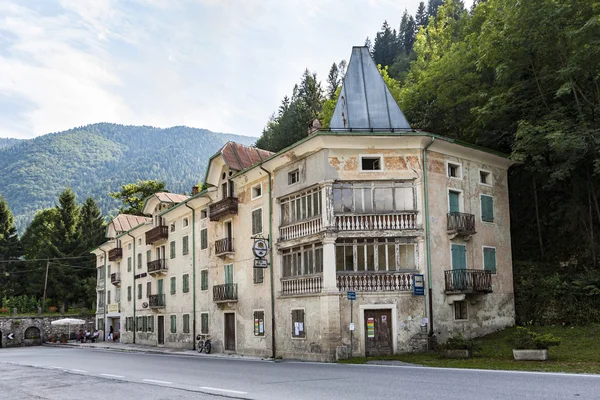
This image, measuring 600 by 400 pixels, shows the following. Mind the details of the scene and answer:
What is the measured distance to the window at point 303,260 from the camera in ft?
94.0

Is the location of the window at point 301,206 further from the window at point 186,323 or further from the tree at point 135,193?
the tree at point 135,193

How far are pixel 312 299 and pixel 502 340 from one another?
30.0 ft

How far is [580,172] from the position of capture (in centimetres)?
3316

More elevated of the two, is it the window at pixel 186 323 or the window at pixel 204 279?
the window at pixel 204 279

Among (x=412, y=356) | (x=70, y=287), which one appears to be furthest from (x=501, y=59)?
(x=70, y=287)

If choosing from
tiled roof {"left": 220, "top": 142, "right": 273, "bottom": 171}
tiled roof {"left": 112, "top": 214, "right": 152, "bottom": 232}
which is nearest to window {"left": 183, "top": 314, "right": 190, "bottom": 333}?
tiled roof {"left": 220, "top": 142, "right": 273, "bottom": 171}

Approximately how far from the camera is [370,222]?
91.0ft

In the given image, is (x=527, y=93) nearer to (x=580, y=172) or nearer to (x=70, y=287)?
(x=580, y=172)

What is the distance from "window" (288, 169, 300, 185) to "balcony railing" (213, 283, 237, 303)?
8440 millimetres

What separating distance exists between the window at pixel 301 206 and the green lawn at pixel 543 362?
24.5ft

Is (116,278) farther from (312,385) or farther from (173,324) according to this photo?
(312,385)

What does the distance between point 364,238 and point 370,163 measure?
378cm

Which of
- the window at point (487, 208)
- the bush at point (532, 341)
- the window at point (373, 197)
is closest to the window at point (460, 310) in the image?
the window at point (487, 208)

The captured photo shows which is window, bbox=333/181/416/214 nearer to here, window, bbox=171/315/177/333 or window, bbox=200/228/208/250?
window, bbox=200/228/208/250
